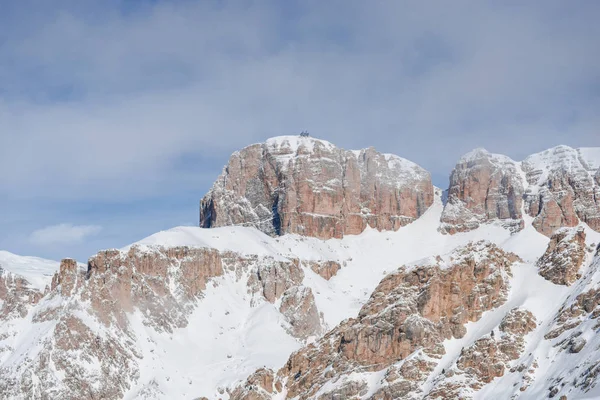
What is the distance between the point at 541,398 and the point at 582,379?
9.28 m

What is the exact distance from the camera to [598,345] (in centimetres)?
19962

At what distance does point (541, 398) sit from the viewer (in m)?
197

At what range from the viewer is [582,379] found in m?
192

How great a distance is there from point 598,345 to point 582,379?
1053 centimetres

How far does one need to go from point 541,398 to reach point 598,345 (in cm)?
1484
